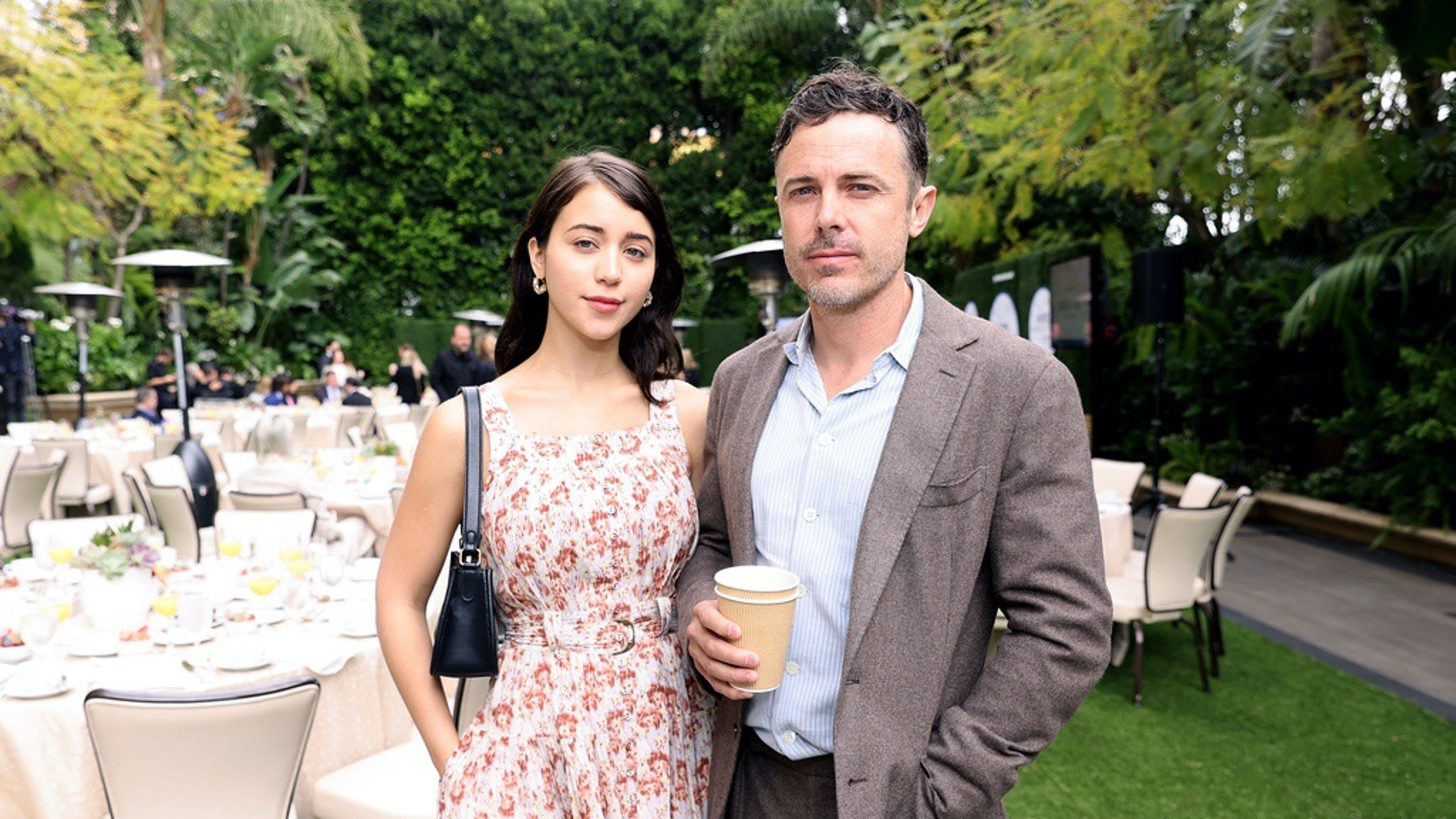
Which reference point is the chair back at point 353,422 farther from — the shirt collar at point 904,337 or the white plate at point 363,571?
the shirt collar at point 904,337

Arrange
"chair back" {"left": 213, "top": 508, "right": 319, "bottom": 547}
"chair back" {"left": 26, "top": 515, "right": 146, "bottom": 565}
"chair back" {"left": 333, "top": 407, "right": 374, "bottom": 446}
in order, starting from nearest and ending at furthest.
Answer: "chair back" {"left": 26, "top": 515, "right": 146, "bottom": 565}, "chair back" {"left": 213, "top": 508, "right": 319, "bottom": 547}, "chair back" {"left": 333, "top": 407, "right": 374, "bottom": 446}

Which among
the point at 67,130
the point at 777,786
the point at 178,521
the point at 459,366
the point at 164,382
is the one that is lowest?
the point at 178,521

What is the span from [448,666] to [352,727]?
1.59 m

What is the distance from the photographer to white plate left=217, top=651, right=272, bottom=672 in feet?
9.25

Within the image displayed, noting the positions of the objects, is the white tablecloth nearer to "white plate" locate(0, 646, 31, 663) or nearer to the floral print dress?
"white plate" locate(0, 646, 31, 663)

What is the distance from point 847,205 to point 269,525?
13.4ft

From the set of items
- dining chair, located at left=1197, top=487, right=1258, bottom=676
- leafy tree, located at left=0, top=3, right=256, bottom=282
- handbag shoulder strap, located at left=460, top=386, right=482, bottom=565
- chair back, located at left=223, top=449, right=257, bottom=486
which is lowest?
dining chair, located at left=1197, top=487, right=1258, bottom=676

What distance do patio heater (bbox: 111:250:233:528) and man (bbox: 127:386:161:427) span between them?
3.27 meters

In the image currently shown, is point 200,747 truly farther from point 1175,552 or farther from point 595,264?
point 1175,552

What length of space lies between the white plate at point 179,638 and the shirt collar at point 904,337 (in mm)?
2327

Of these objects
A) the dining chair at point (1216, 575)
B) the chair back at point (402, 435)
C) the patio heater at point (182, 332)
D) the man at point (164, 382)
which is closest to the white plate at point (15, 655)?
the patio heater at point (182, 332)

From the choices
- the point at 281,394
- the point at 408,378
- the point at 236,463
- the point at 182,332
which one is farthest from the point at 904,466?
the point at 281,394

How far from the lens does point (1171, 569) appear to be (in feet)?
16.1

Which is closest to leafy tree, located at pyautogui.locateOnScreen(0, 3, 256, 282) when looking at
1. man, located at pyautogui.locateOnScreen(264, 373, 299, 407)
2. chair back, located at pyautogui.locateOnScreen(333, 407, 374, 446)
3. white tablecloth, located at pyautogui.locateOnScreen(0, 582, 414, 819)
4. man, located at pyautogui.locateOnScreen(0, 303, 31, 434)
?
man, located at pyautogui.locateOnScreen(0, 303, 31, 434)
